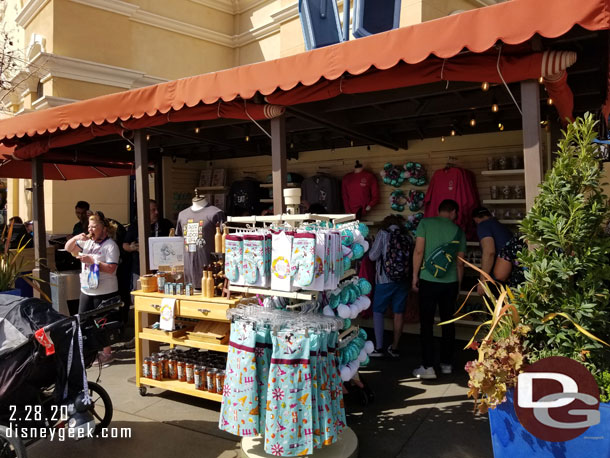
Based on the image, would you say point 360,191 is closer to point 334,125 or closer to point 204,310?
point 334,125

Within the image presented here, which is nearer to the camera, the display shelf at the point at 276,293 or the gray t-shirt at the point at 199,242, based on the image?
the display shelf at the point at 276,293

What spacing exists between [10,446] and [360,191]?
5.34 metres

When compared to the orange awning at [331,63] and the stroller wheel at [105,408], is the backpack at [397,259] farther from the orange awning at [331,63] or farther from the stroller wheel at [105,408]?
the stroller wheel at [105,408]

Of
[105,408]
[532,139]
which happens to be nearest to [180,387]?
[105,408]

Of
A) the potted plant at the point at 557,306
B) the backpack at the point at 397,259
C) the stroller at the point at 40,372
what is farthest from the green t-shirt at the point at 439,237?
the stroller at the point at 40,372

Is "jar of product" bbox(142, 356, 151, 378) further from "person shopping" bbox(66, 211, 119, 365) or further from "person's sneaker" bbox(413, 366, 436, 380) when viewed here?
"person's sneaker" bbox(413, 366, 436, 380)

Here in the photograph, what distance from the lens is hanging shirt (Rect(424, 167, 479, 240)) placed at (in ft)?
19.9

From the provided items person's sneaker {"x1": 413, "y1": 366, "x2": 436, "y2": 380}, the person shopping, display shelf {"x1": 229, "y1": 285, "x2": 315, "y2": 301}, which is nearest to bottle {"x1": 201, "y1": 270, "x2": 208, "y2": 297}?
display shelf {"x1": 229, "y1": 285, "x2": 315, "y2": 301}

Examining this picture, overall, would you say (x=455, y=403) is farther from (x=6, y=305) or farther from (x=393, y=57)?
(x=6, y=305)

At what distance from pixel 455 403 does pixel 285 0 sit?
8285 millimetres

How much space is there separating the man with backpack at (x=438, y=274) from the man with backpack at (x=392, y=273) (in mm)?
458

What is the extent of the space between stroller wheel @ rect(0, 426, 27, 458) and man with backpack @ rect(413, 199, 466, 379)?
345 cm

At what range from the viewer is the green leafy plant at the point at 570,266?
7.42 ft

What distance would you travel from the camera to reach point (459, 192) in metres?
6.11
